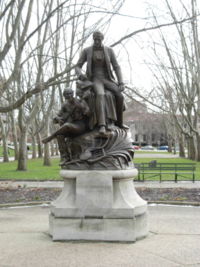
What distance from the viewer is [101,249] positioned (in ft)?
17.9

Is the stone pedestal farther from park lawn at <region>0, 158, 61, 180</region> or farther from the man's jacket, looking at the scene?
park lawn at <region>0, 158, 61, 180</region>

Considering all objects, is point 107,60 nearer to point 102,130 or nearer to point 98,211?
point 102,130

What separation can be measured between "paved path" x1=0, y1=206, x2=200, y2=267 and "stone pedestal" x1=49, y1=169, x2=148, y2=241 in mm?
158

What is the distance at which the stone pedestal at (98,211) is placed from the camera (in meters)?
5.82

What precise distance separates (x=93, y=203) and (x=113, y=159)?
32.1 inches

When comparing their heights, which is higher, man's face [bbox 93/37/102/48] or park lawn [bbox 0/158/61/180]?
man's face [bbox 93/37/102/48]

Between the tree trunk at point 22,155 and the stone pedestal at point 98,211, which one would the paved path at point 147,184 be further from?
the stone pedestal at point 98,211

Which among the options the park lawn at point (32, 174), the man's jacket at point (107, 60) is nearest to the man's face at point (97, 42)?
the man's jacket at point (107, 60)

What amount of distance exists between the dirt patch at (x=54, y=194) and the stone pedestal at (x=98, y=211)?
4564 mm

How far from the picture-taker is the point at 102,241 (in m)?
5.81

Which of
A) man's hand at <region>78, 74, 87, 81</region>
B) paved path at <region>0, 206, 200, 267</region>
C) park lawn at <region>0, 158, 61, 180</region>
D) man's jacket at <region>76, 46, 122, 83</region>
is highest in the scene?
man's jacket at <region>76, 46, 122, 83</region>

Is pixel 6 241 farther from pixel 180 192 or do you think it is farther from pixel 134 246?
pixel 180 192

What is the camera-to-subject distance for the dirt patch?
1061 cm

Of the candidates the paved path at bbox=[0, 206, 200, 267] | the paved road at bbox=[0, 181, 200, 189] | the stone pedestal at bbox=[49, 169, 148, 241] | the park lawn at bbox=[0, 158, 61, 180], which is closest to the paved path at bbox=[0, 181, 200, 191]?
the paved road at bbox=[0, 181, 200, 189]
